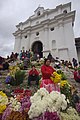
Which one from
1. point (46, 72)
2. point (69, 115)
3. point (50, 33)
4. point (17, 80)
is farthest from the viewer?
point (50, 33)

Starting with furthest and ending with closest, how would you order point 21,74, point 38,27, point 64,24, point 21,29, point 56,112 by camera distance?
point 21,29, point 38,27, point 64,24, point 21,74, point 56,112

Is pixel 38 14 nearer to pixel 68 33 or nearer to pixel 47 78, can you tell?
pixel 68 33

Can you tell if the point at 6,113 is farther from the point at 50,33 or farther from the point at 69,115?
the point at 50,33

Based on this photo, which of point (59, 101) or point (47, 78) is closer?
point (59, 101)

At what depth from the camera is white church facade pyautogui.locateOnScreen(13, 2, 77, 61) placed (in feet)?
70.4

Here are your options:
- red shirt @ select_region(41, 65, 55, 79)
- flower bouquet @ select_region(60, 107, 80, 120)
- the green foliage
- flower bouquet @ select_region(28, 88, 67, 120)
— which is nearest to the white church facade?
the green foliage

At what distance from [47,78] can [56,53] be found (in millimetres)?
17067

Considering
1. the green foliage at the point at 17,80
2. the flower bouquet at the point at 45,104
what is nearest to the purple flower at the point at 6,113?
the flower bouquet at the point at 45,104

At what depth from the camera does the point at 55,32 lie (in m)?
23.5

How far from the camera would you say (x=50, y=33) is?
2395 cm

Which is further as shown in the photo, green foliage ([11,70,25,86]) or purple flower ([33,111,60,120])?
green foliage ([11,70,25,86])

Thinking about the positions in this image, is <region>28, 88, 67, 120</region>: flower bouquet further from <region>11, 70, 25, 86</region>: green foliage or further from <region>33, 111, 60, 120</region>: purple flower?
<region>11, 70, 25, 86</region>: green foliage

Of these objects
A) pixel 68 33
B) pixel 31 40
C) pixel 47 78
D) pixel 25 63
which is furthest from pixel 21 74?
pixel 31 40

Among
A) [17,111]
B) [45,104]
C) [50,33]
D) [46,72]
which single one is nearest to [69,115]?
[45,104]
